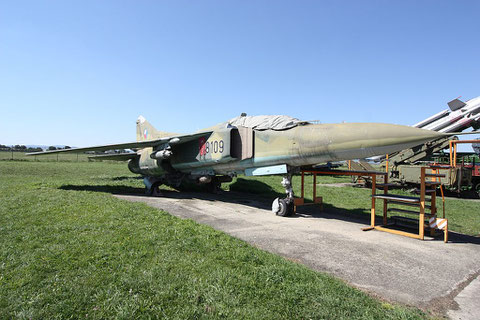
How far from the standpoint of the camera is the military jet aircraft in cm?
589

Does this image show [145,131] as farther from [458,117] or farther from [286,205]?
[458,117]

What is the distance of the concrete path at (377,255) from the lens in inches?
138

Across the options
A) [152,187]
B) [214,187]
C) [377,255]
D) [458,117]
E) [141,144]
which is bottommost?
[377,255]

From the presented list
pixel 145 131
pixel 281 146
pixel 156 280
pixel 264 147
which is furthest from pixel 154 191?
pixel 156 280

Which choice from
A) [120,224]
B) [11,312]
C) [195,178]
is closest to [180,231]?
[120,224]

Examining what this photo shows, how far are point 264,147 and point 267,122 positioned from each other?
2.59ft

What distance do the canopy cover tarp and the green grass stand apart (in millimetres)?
3926

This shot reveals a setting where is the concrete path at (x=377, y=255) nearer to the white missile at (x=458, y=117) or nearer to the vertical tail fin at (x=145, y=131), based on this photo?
the vertical tail fin at (x=145, y=131)

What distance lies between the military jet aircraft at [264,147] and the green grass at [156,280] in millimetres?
3273

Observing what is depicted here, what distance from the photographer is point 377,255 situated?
15.9ft

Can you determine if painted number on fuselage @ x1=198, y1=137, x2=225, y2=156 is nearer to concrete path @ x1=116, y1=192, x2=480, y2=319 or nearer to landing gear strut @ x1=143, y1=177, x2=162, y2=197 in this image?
concrete path @ x1=116, y1=192, x2=480, y2=319

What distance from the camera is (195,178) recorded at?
1169cm

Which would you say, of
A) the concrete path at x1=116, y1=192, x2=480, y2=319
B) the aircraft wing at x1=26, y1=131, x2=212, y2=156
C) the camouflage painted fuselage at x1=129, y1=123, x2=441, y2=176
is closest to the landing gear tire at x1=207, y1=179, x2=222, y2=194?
the camouflage painted fuselage at x1=129, y1=123, x2=441, y2=176

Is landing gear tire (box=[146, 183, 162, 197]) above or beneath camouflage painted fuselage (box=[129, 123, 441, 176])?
beneath
